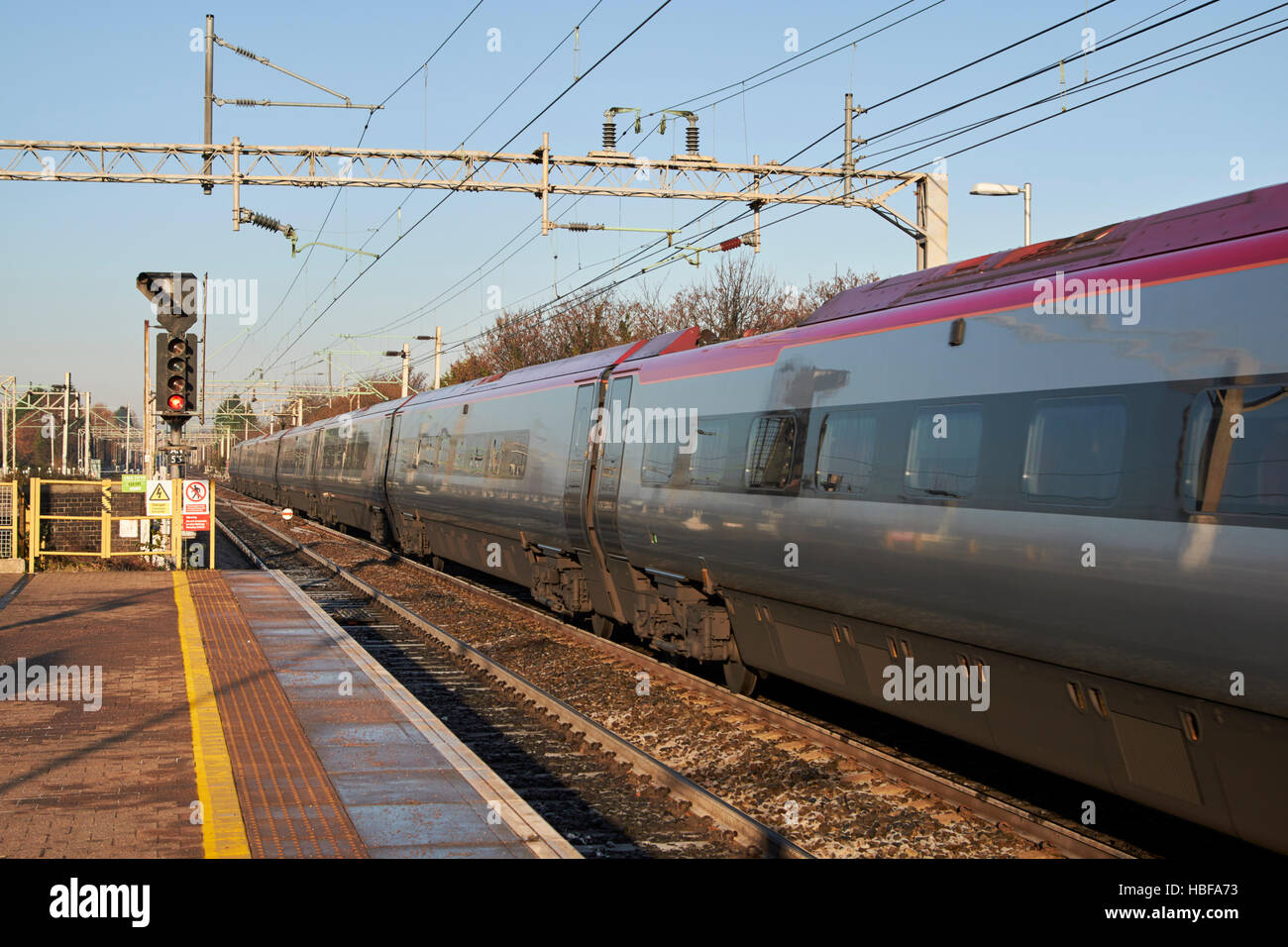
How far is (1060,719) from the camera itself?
23.0 feet

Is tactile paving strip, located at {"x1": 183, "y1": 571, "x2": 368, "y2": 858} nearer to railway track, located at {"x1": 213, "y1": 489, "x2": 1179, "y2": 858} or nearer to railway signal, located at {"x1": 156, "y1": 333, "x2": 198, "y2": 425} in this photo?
railway track, located at {"x1": 213, "y1": 489, "x2": 1179, "y2": 858}

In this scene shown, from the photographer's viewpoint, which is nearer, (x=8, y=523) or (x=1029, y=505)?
(x=1029, y=505)

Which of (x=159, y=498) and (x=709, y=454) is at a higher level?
(x=709, y=454)

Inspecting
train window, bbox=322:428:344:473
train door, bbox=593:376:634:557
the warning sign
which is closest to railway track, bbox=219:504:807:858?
train door, bbox=593:376:634:557

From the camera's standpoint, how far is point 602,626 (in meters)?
15.6

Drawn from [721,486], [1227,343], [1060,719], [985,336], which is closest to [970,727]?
[1060,719]

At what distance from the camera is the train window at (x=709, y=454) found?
36.8 feet

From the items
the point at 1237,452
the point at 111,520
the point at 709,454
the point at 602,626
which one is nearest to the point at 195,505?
the point at 111,520

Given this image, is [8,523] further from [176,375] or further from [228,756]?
[228,756]

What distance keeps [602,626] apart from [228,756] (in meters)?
7.35

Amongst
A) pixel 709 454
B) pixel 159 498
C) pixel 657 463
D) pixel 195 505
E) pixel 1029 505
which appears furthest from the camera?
pixel 159 498

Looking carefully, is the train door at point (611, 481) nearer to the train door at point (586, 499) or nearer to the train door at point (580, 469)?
the train door at point (586, 499)
